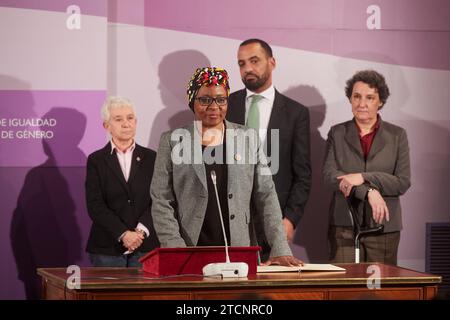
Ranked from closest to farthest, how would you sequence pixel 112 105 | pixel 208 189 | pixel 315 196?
pixel 208 189, pixel 112 105, pixel 315 196

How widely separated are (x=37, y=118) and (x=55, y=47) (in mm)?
541

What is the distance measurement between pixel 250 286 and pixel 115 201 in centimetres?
229

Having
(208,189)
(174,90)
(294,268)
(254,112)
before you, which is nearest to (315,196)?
(254,112)

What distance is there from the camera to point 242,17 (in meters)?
7.03

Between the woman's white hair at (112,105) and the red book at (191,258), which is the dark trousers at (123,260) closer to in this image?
the woman's white hair at (112,105)

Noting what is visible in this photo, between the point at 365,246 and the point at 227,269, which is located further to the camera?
the point at 365,246

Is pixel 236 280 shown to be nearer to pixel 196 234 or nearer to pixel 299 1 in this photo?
pixel 196 234

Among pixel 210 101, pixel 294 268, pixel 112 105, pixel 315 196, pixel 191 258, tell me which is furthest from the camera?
pixel 315 196

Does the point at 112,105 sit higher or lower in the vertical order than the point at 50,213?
higher

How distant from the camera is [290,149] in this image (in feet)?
22.6

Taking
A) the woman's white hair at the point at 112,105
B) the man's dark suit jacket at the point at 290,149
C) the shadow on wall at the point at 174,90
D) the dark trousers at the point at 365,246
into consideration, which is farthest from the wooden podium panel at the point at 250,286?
the shadow on wall at the point at 174,90

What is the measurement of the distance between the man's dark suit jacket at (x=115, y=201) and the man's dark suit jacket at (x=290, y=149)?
85 cm

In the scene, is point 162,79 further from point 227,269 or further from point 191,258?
point 227,269

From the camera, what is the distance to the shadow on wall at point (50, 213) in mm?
6855
